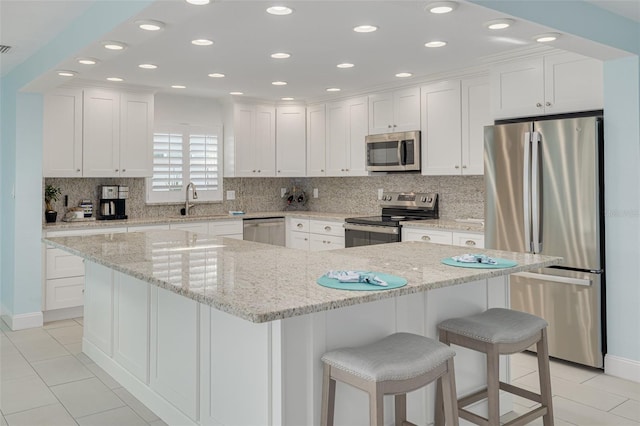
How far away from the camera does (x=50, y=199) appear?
549 centimetres

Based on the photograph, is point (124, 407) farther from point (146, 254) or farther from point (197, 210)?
point (197, 210)

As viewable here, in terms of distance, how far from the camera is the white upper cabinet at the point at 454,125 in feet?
15.8

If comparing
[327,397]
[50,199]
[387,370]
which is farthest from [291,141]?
[387,370]

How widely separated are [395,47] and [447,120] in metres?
1.29

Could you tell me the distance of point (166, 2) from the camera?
248cm

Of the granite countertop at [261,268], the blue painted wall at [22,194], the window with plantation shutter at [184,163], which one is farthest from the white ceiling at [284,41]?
the granite countertop at [261,268]

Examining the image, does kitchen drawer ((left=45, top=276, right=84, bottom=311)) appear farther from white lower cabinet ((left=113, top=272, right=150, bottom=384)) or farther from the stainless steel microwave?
the stainless steel microwave

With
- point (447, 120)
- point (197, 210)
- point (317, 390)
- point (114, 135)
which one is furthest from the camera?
point (197, 210)

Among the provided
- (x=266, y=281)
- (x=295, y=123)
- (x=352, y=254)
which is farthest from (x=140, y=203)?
(x=266, y=281)

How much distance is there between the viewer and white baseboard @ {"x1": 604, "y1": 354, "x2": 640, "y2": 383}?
353cm

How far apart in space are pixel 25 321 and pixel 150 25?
3.43 meters

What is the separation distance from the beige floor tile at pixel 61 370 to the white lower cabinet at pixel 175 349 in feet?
3.01

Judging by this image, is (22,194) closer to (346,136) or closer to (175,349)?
(175,349)

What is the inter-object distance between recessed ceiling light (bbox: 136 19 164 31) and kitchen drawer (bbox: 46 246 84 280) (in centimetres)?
306
